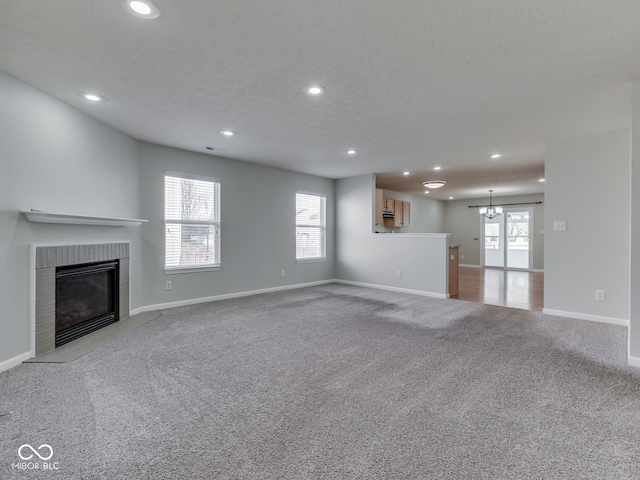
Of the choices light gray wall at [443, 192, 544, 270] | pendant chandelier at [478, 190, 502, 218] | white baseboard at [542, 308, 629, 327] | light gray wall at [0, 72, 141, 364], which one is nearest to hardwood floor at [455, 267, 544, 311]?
white baseboard at [542, 308, 629, 327]

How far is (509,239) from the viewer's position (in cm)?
1024

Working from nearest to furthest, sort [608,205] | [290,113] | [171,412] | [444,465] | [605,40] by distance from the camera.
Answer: [444,465], [171,412], [605,40], [290,113], [608,205]

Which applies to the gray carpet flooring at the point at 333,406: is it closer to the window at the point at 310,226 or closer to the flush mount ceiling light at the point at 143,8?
the flush mount ceiling light at the point at 143,8

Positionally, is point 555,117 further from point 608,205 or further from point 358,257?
point 358,257

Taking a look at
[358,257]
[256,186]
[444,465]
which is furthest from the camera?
[358,257]

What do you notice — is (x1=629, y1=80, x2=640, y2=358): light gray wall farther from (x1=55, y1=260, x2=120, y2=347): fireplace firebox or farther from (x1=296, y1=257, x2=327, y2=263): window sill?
(x1=55, y1=260, x2=120, y2=347): fireplace firebox

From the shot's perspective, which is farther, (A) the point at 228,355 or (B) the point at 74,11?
(A) the point at 228,355

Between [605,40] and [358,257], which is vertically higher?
[605,40]

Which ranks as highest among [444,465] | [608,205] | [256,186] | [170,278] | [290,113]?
[290,113]

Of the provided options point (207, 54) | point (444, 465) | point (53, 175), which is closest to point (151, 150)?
point (53, 175)

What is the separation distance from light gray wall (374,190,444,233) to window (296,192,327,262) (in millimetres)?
3026

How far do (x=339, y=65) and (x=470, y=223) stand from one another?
10.4 m

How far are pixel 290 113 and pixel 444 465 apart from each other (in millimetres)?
3279

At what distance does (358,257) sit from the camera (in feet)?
23.0
